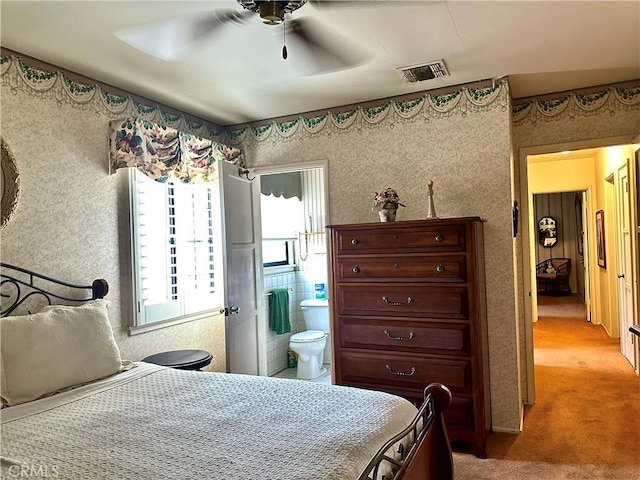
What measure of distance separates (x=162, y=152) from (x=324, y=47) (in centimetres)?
141

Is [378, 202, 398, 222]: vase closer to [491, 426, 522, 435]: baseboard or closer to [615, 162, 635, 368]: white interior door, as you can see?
[491, 426, 522, 435]: baseboard

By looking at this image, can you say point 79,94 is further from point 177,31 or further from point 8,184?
point 177,31

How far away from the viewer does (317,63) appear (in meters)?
2.58

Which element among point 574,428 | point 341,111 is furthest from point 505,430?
point 341,111

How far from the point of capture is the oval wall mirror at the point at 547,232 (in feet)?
34.3

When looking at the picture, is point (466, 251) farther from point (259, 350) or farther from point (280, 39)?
point (259, 350)

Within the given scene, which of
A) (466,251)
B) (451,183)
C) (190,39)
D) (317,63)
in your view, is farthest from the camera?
(451,183)

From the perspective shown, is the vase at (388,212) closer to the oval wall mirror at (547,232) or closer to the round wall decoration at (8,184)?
the round wall decoration at (8,184)

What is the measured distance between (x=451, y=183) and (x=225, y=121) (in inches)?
80.6

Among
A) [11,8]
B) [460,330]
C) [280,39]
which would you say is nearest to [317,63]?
[280,39]

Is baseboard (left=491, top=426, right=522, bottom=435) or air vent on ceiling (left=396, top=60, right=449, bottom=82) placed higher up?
air vent on ceiling (left=396, top=60, right=449, bottom=82)

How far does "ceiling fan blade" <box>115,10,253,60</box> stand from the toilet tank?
2988mm

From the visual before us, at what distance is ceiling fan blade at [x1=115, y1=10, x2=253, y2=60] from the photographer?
2.15 meters

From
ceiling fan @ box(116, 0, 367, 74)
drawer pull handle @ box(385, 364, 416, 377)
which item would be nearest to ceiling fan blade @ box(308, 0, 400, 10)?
ceiling fan @ box(116, 0, 367, 74)
